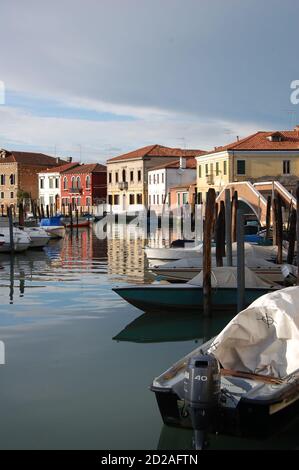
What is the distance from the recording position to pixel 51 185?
7275cm

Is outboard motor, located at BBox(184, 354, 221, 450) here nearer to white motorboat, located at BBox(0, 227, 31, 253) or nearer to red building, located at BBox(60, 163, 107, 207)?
white motorboat, located at BBox(0, 227, 31, 253)

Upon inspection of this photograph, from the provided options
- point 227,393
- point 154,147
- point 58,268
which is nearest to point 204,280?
point 227,393

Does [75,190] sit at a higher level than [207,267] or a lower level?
higher

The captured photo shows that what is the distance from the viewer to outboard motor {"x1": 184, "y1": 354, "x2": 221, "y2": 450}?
5.79 m

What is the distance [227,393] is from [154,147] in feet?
186

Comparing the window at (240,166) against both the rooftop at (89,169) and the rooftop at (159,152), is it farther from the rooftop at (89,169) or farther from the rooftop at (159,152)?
the rooftop at (89,169)

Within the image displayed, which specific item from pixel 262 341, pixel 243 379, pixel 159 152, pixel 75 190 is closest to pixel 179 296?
pixel 262 341

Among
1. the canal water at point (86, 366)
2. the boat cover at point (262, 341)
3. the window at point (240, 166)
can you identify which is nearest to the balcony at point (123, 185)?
the window at point (240, 166)

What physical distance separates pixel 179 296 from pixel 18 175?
6590cm

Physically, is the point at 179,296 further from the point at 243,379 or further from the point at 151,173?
the point at 151,173

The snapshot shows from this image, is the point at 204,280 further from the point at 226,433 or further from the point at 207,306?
the point at 226,433

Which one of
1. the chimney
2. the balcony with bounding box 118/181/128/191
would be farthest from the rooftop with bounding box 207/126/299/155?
the balcony with bounding box 118/181/128/191

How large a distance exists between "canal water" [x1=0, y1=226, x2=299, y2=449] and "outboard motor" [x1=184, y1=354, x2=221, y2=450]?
0.39 metres

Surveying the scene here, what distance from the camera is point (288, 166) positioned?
45.0 meters
